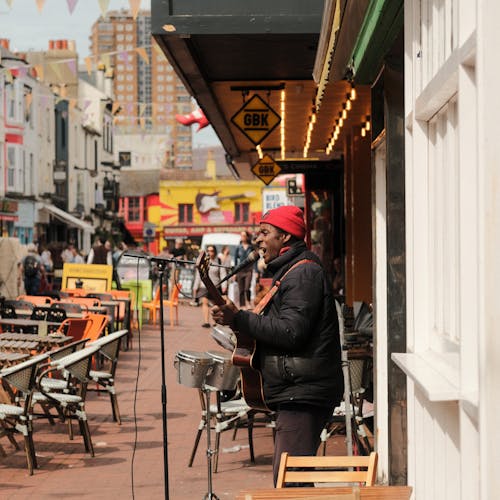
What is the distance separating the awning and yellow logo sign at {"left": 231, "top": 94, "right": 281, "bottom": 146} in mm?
42060

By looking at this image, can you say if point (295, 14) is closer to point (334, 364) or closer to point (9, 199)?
point (334, 364)

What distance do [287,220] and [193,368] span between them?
218 centimetres

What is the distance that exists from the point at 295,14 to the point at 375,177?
1.90m

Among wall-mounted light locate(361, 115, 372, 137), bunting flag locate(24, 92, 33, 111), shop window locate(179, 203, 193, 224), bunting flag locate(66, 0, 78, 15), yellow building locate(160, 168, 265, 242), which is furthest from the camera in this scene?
shop window locate(179, 203, 193, 224)

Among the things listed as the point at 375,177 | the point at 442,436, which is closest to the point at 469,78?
the point at 442,436

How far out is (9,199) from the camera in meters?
48.8

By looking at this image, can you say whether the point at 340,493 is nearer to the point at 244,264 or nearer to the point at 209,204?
the point at 244,264

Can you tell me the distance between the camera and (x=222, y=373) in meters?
8.29

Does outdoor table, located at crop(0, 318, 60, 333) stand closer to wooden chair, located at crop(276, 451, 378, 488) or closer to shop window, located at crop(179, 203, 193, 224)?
wooden chair, located at crop(276, 451, 378, 488)

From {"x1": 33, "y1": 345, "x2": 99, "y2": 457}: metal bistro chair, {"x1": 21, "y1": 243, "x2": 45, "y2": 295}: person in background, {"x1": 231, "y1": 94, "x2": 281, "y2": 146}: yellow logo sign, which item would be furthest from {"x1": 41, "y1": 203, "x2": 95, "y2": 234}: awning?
{"x1": 33, "y1": 345, "x2": 99, "y2": 457}: metal bistro chair

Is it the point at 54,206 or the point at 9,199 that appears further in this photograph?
the point at 54,206

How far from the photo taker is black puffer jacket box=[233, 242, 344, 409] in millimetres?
5926

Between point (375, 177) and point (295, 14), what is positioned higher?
point (295, 14)

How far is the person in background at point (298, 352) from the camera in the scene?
19.4ft
